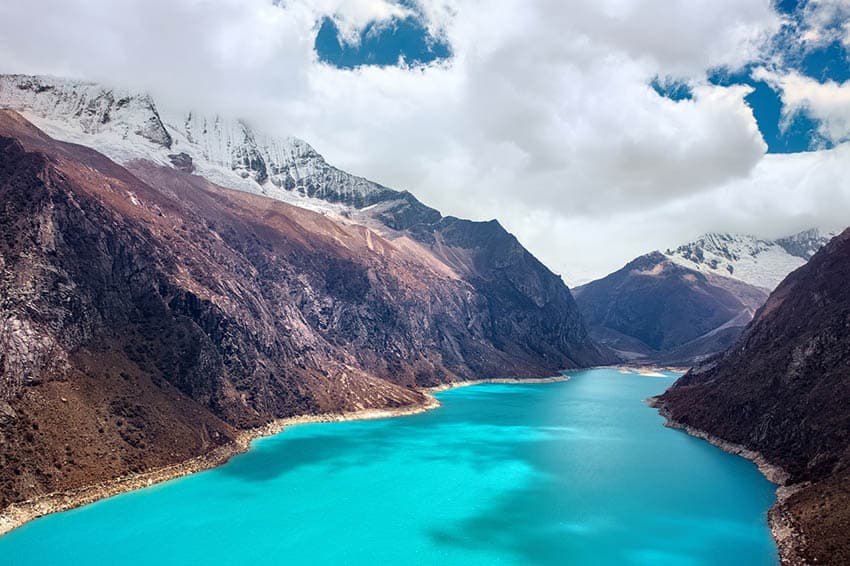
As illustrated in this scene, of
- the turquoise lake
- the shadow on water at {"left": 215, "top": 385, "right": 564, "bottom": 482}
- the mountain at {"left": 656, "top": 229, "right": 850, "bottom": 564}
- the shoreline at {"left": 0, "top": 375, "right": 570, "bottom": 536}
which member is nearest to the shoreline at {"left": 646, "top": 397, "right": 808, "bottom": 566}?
the mountain at {"left": 656, "top": 229, "right": 850, "bottom": 564}

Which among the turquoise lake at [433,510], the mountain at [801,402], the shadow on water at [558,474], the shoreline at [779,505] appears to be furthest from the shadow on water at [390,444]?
the mountain at [801,402]

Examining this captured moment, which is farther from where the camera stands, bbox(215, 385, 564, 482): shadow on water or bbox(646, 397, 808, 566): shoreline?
bbox(215, 385, 564, 482): shadow on water

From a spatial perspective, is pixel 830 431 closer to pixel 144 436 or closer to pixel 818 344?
pixel 818 344

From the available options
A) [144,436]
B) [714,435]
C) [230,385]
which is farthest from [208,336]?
[714,435]

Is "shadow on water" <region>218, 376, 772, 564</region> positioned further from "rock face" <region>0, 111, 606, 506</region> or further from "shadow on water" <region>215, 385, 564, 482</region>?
"rock face" <region>0, 111, 606, 506</region>

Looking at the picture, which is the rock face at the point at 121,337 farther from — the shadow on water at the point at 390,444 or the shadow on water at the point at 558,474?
the shadow on water at the point at 558,474

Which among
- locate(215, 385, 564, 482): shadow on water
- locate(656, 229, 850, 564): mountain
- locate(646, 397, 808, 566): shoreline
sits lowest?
locate(215, 385, 564, 482): shadow on water
